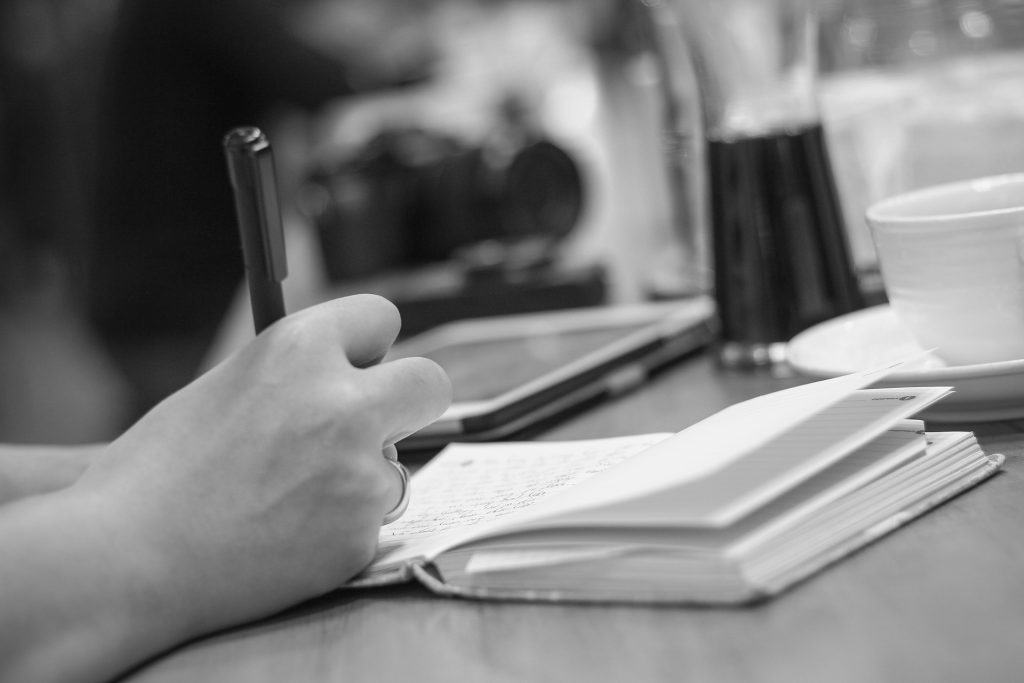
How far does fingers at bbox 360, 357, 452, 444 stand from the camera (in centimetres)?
50

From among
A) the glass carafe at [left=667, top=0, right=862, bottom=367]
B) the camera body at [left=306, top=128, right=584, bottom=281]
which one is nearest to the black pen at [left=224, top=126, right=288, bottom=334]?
the glass carafe at [left=667, top=0, right=862, bottom=367]

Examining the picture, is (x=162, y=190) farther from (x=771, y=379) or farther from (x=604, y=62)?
(x=771, y=379)

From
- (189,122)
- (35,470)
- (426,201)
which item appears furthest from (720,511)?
(189,122)

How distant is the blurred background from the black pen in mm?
561

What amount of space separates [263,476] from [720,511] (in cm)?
20

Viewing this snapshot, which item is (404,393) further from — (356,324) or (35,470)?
(35,470)

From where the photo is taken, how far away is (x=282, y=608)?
0.49m

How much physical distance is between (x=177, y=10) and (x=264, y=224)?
6.81 feet

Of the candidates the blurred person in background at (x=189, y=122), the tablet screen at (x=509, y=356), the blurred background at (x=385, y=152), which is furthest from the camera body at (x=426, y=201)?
the tablet screen at (x=509, y=356)

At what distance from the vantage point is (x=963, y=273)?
1.92 ft

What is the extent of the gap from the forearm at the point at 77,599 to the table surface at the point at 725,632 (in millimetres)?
16

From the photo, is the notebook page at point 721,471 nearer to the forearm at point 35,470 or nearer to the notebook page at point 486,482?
the notebook page at point 486,482

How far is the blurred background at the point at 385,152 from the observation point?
1038 mm

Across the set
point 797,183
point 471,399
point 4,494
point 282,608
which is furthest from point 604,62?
point 282,608
